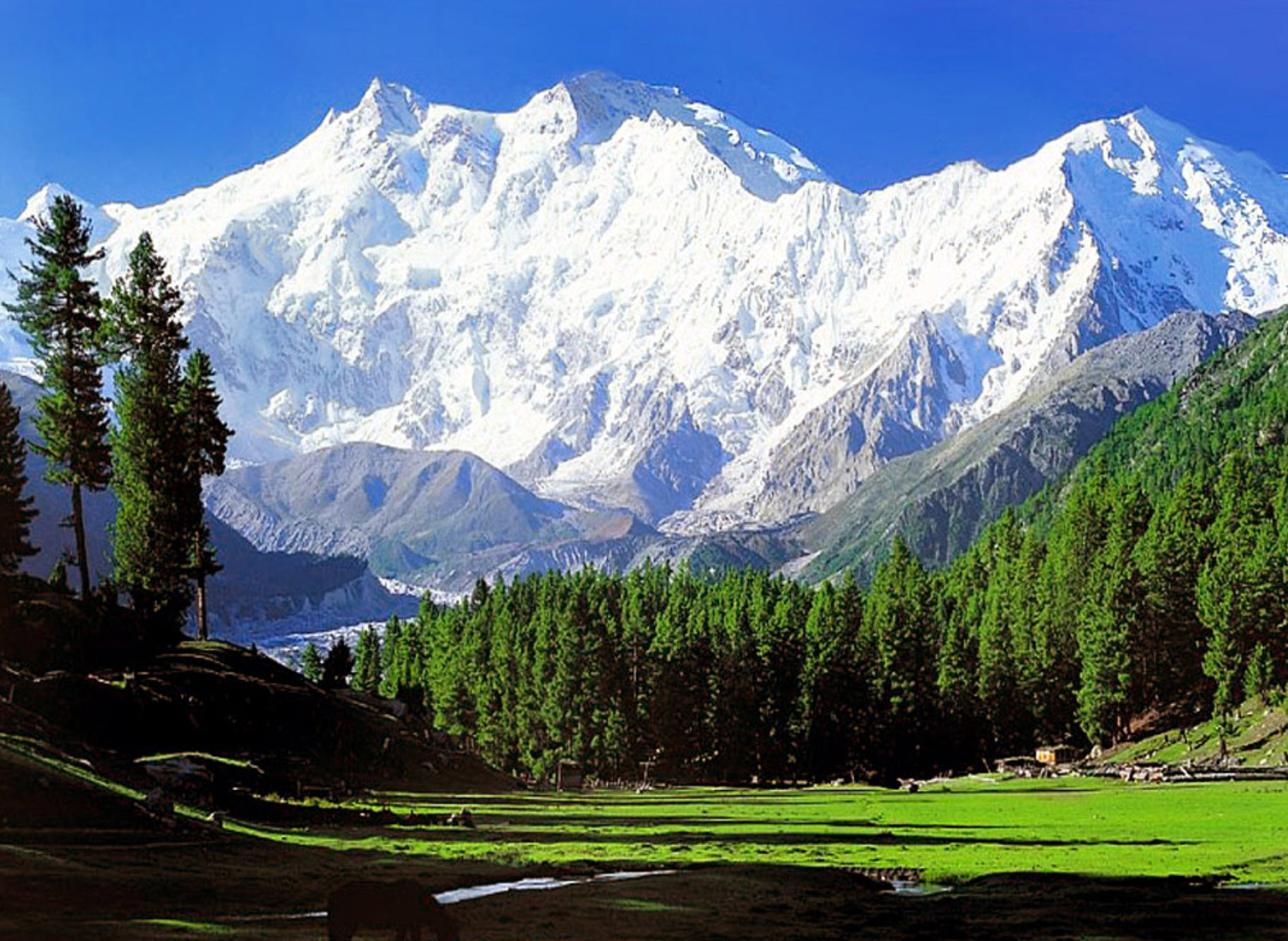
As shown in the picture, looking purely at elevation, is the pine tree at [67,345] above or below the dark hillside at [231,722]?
above

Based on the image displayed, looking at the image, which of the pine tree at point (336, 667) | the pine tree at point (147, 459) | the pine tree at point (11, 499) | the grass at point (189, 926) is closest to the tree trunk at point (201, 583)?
the pine tree at point (147, 459)

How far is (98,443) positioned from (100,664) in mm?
18654

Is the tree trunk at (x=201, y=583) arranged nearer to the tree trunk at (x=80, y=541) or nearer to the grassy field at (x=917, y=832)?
the tree trunk at (x=80, y=541)

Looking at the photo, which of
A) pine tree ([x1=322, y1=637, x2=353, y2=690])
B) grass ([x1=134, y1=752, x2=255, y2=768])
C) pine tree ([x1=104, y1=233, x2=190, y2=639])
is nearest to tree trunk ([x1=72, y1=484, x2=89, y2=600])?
pine tree ([x1=104, y1=233, x2=190, y2=639])

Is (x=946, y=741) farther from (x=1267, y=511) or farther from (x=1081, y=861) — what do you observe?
(x=1081, y=861)

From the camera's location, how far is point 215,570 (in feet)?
352

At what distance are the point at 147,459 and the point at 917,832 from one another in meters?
65.5

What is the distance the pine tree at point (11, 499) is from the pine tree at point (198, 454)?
38.2 feet

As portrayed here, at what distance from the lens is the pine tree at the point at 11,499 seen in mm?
97000

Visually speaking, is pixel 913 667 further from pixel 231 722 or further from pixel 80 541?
pixel 80 541

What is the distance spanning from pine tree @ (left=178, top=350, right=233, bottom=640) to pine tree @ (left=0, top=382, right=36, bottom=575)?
11.6 meters

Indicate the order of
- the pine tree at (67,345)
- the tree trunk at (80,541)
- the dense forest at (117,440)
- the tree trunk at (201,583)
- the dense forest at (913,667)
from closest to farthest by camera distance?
1. the tree trunk at (80,541)
2. the dense forest at (117,440)
3. the pine tree at (67,345)
4. the tree trunk at (201,583)
5. the dense forest at (913,667)

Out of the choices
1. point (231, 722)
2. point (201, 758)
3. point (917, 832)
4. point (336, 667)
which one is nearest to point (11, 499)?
point (231, 722)

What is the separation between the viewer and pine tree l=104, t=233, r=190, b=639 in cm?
10181
